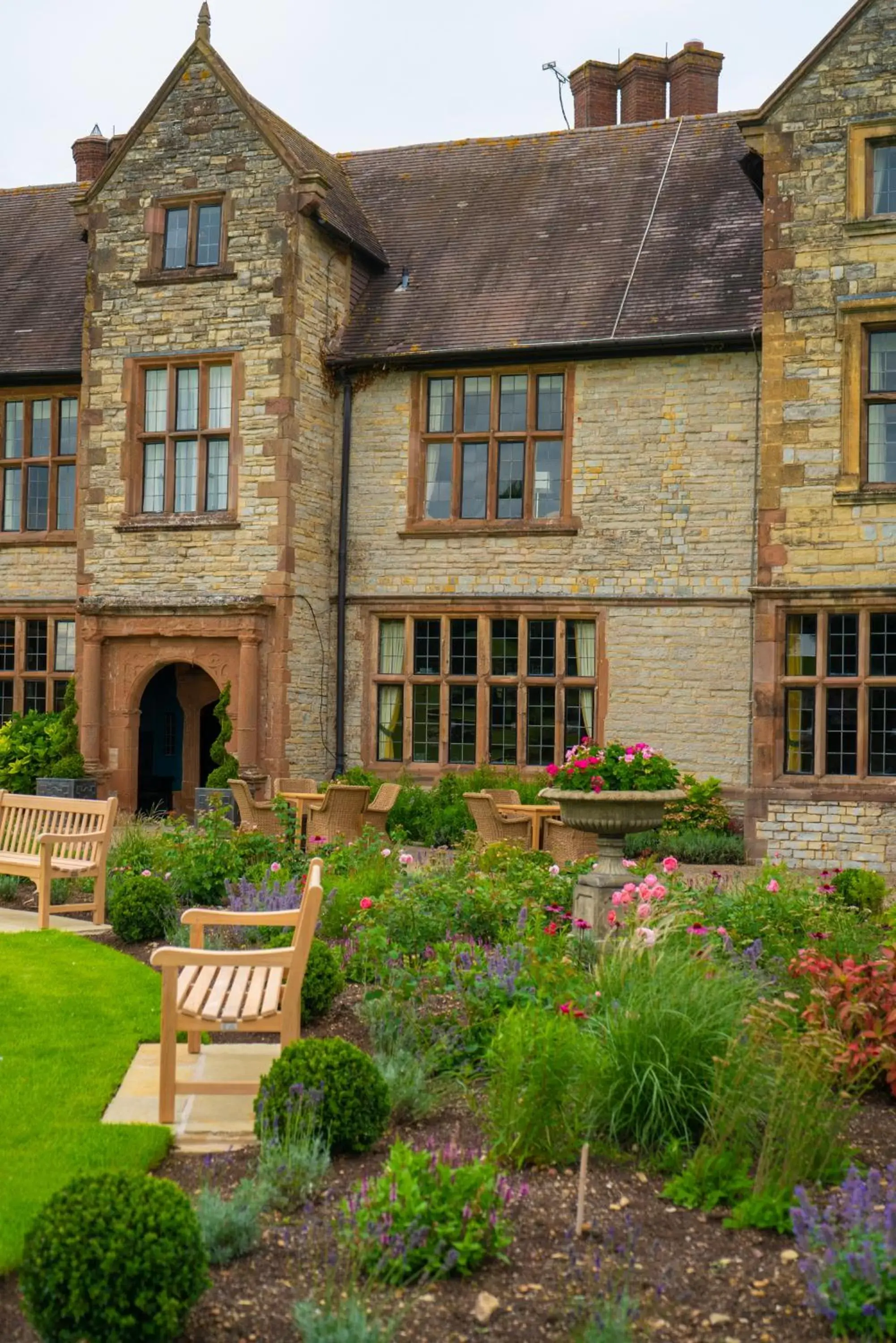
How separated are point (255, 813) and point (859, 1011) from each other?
8.82 metres

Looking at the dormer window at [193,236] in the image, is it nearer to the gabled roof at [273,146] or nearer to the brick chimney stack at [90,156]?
the gabled roof at [273,146]

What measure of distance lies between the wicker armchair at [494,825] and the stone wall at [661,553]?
13.0ft

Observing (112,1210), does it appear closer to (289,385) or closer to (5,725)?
(289,385)

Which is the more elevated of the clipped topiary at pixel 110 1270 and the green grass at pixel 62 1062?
the clipped topiary at pixel 110 1270

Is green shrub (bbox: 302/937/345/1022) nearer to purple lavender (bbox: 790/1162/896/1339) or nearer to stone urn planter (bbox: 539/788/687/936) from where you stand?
stone urn planter (bbox: 539/788/687/936)

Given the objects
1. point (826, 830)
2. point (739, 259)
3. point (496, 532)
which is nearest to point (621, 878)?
point (826, 830)

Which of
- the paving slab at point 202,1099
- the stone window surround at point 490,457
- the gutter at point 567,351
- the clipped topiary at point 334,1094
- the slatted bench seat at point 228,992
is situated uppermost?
the gutter at point 567,351

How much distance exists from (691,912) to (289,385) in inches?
476

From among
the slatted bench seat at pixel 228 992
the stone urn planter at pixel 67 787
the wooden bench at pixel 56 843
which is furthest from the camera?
the stone urn planter at pixel 67 787

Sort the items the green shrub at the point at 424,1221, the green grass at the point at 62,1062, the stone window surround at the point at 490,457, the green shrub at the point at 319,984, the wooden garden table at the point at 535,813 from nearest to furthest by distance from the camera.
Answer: the green shrub at the point at 424,1221, the green grass at the point at 62,1062, the green shrub at the point at 319,984, the wooden garden table at the point at 535,813, the stone window surround at the point at 490,457

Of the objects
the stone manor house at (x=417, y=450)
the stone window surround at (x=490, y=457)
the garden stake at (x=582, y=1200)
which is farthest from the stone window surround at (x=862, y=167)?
the garden stake at (x=582, y=1200)

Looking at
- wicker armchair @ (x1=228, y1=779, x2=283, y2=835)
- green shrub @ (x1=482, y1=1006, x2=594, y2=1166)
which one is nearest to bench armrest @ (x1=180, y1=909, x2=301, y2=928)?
green shrub @ (x1=482, y1=1006, x2=594, y2=1166)

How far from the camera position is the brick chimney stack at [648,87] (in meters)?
22.9

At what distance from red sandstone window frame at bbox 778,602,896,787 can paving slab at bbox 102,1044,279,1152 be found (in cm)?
930
